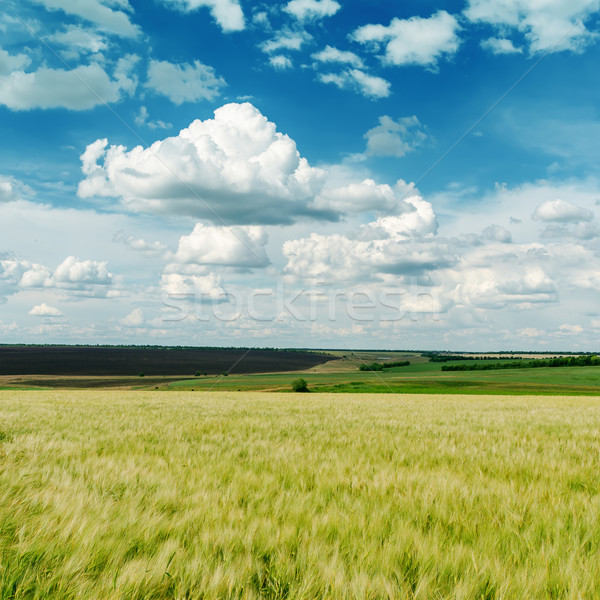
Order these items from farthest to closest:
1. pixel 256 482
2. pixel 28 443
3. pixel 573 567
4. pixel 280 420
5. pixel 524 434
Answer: pixel 280 420
pixel 524 434
pixel 28 443
pixel 256 482
pixel 573 567

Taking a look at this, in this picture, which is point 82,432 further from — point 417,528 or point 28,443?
point 417,528

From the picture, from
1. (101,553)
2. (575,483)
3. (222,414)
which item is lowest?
(222,414)

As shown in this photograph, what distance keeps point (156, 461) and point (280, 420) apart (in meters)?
5.04

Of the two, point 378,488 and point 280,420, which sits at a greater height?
point 378,488

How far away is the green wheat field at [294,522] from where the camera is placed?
215cm

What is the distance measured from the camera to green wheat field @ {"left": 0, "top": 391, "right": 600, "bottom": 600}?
215cm

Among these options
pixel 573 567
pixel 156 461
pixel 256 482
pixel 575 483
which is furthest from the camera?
pixel 156 461

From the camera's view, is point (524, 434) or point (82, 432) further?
point (524, 434)

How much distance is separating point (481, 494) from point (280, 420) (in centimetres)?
632

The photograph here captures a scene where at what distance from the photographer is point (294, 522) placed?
2.99m

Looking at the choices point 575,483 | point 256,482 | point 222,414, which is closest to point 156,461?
point 256,482

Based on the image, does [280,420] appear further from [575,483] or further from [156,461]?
[575,483]

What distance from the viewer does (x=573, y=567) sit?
2.38m

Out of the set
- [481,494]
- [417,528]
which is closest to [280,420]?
[481,494]
